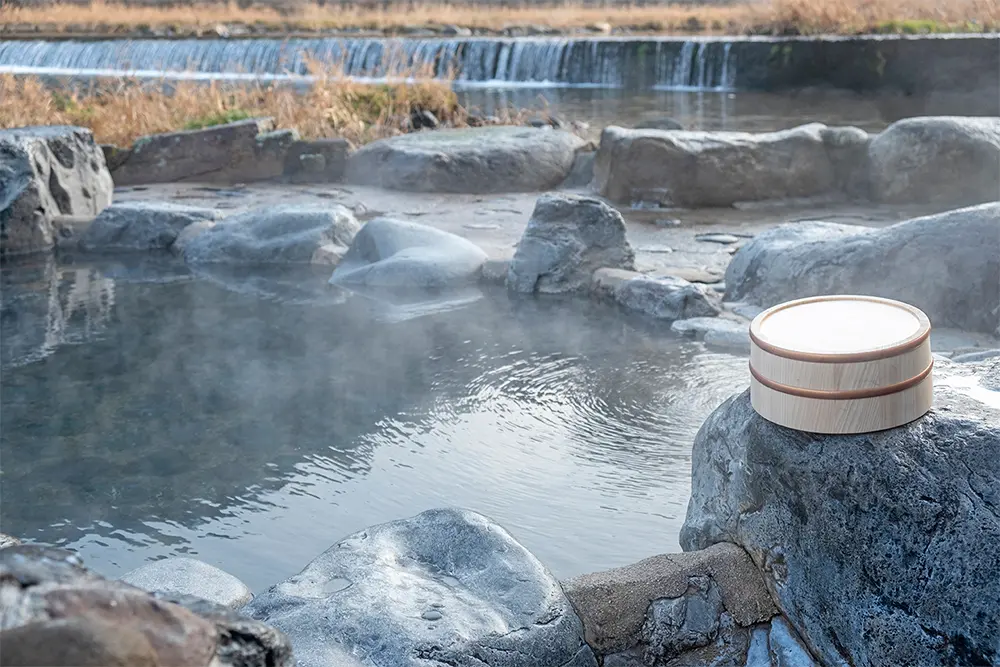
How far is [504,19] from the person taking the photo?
81.6 ft

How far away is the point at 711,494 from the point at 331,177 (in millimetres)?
7461

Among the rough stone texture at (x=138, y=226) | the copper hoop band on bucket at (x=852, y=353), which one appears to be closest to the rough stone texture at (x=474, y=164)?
the rough stone texture at (x=138, y=226)

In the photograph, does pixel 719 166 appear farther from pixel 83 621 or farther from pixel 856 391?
pixel 83 621

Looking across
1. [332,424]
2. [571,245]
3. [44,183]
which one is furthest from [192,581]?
[44,183]

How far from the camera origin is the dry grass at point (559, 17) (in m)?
18.1

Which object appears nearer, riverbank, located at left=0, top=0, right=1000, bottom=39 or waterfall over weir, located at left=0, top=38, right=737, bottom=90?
waterfall over weir, located at left=0, top=38, right=737, bottom=90

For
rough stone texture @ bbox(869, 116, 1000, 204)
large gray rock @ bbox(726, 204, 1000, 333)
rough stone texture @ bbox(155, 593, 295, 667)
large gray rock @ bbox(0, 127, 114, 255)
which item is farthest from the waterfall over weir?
rough stone texture @ bbox(155, 593, 295, 667)

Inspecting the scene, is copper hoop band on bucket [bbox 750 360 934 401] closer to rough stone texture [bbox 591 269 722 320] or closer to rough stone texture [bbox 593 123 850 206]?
rough stone texture [bbox 591 269 722 320]

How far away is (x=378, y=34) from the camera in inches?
904

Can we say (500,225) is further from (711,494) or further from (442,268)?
(711,494)

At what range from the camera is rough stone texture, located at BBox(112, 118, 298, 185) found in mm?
9773

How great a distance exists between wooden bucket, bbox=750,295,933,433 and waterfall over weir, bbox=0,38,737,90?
543 inches

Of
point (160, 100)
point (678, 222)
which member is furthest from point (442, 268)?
point (160, 100)

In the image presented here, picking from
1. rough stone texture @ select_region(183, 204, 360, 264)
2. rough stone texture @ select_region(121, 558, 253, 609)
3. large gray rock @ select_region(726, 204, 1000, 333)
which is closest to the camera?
rough stone texture @ select_region(121, 558, 253, 609)
